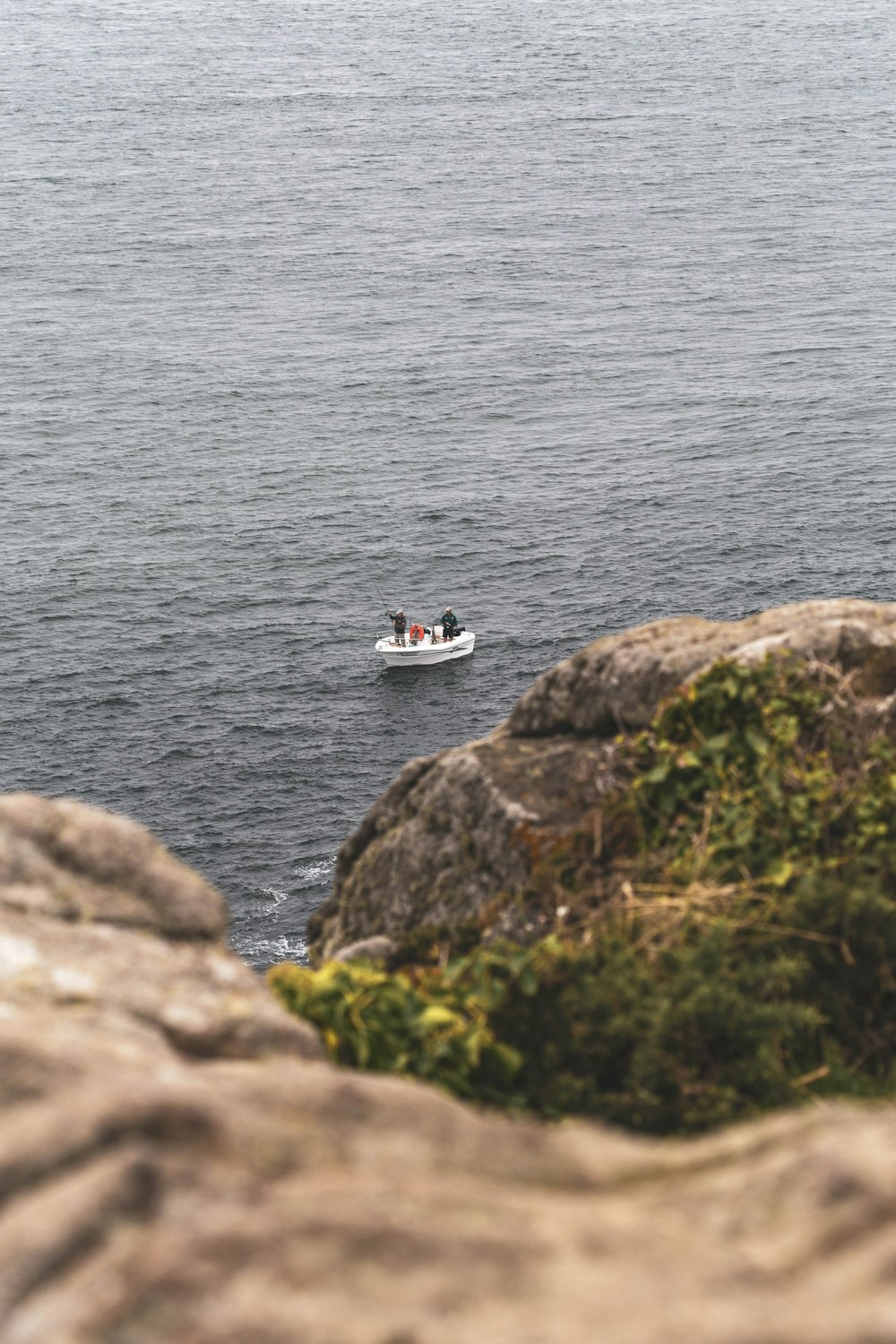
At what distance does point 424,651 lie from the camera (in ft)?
332

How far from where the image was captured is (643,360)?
158625mm

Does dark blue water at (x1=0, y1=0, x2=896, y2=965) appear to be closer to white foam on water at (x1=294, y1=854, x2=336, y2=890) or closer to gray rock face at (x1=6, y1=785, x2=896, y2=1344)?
white foam on water at (x1=294, y1=854, x2=336, y2=890)

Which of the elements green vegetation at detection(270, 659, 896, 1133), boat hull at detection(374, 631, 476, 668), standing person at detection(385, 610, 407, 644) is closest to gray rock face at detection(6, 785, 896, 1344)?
green vegetation at detection(270, 659, 896, 1133)

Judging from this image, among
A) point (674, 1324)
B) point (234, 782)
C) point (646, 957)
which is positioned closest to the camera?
point (674, 1324)

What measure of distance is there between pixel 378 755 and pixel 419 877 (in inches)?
3121

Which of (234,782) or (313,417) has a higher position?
(313,417)

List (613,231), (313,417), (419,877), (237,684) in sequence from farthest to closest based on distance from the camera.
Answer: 1. (613,231)
2. (313,417)
3. (237,684)
4. (419,877)

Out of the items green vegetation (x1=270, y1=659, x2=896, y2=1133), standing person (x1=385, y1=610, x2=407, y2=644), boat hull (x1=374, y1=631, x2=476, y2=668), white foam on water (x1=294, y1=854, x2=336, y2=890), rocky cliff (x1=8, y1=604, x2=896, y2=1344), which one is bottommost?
white foam on water (x1=294, y1=854, x2=336, y2=890)

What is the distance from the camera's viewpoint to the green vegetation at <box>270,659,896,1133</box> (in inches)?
396

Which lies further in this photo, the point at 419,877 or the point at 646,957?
the point at 419,877

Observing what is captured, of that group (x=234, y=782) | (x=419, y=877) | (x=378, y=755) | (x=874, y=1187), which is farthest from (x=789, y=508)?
(x=874, y=1187)

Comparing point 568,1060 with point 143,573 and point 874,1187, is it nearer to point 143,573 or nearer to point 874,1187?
point 874,1187

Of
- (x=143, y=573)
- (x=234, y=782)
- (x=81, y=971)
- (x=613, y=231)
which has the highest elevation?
(x=613, y=231)

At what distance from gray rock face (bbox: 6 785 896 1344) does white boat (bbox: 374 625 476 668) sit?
94623 millimetres
